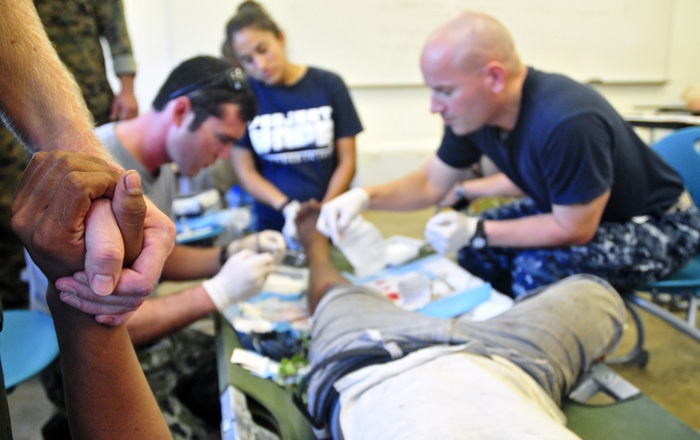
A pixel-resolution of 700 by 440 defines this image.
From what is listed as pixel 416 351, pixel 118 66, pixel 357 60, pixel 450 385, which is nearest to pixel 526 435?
pixel 450 385

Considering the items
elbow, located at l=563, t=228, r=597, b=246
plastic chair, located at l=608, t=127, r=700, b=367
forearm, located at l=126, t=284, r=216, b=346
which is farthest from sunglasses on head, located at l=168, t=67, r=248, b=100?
plastic chair, located at l=608, t=127, r=700, b=367

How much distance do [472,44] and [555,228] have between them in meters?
0.56

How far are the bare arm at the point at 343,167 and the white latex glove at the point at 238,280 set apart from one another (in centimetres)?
81

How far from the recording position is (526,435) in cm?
63

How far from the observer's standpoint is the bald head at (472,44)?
1383 millimetres

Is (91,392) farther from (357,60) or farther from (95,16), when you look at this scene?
(357,60)

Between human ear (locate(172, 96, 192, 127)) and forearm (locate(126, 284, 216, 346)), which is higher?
human ear (locate(172, 96, 192, 127))

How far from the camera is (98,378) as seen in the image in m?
0.59

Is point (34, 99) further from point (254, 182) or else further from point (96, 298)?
point (254, 182)

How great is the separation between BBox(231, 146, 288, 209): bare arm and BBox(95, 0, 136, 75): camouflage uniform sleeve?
0.56 meters

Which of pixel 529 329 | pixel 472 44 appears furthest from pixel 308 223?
pixel 529 329

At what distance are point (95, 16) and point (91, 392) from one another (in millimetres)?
1803

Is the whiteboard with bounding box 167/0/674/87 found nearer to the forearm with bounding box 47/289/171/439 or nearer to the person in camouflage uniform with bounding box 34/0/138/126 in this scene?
the person in camouflage uniform with bounding box 34/0/138/126

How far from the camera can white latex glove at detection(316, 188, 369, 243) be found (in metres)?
A: 1.57
